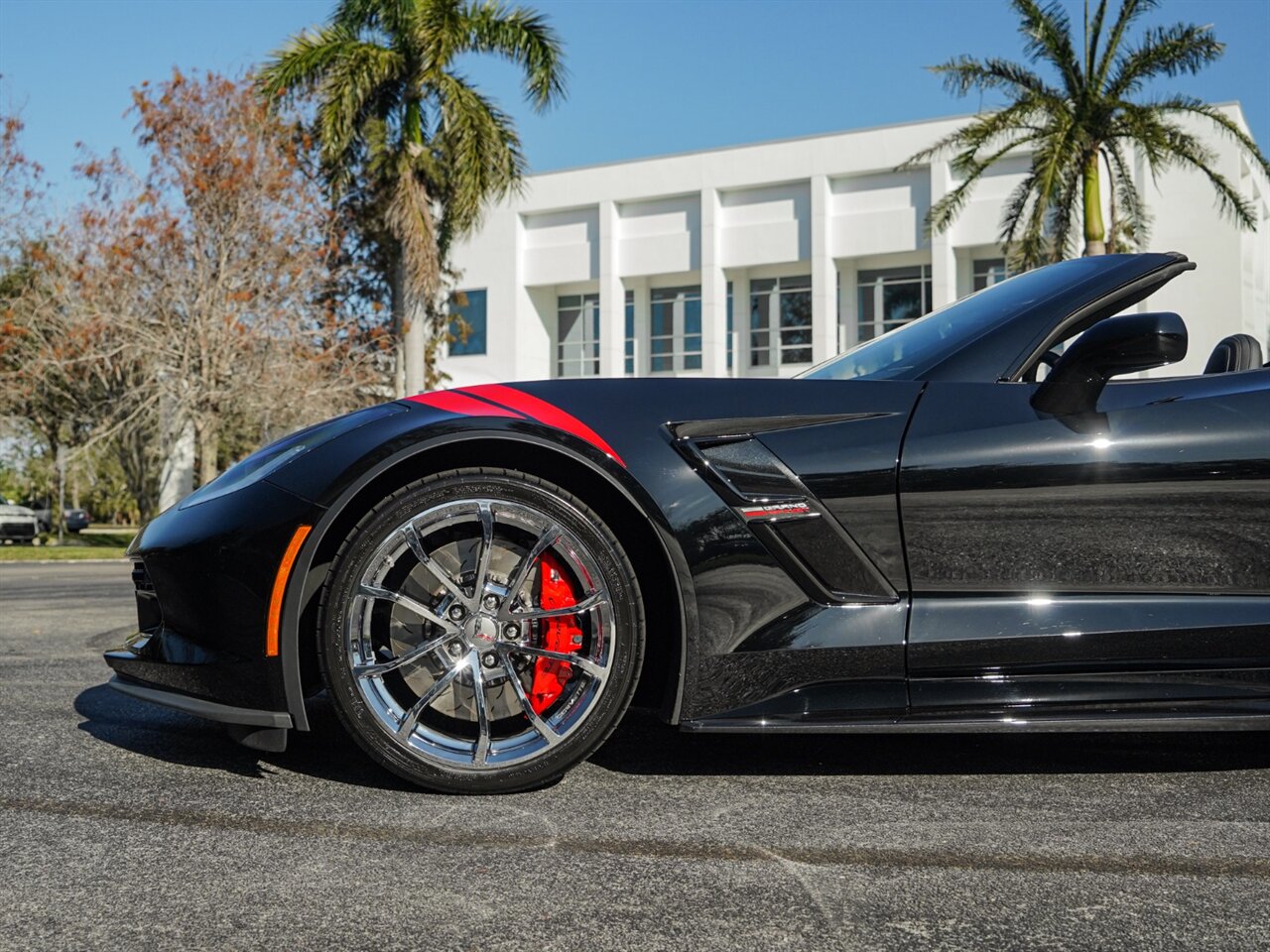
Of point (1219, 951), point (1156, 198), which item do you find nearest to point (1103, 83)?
point (1156, 198)

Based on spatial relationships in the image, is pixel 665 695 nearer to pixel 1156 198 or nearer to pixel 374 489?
pixel 374 489

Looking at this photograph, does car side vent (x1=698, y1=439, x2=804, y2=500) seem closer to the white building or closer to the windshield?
the windshield

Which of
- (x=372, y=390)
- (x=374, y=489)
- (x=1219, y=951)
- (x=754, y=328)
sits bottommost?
(x=1219, y=951)

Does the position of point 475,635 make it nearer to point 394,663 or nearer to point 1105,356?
point 394,663

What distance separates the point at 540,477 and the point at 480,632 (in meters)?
0.39

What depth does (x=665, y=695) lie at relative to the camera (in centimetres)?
277

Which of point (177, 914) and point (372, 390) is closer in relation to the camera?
point (177, 914)

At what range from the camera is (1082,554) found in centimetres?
279

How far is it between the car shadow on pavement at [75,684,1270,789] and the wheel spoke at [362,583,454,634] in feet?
1.26

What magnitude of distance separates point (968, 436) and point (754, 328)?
1408 inches

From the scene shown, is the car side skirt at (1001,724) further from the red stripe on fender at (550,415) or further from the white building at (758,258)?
the white building at (758,258)

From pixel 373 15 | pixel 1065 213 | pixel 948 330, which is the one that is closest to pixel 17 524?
pixel 373 15

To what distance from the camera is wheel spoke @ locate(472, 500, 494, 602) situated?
2721 millimetres

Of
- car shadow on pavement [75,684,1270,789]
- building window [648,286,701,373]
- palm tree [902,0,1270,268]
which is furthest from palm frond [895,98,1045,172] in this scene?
building window [648,286,701,373]
